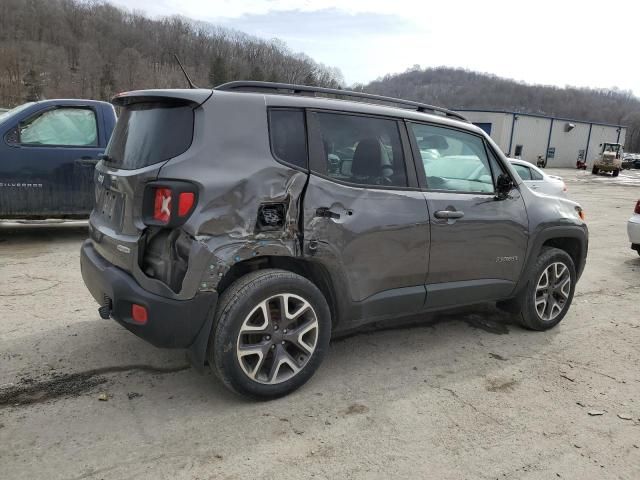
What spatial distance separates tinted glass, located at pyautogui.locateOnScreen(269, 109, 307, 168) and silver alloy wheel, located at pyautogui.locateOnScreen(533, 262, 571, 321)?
2.64 meters

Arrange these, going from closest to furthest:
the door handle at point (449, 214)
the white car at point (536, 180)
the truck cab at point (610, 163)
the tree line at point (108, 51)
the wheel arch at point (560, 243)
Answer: the door handle at point (449, 214) → the wheel arch at point (560, 243) → the white car at point (536, 180) → the truck cab at point (610, 163) → the tree line at point (108, 51)

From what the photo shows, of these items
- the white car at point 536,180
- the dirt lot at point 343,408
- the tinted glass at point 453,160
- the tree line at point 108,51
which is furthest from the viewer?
the tree line at point 108,51

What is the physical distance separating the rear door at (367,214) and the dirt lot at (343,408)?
651 millimetres

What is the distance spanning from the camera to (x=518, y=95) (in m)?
134

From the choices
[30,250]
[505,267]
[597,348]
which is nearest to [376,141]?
[505,267]

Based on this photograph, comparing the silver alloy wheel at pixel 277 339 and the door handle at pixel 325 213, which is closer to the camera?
the silver alloy wheel at pixel 277 339

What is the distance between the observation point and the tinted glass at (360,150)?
131 inches

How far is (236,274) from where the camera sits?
3133mm

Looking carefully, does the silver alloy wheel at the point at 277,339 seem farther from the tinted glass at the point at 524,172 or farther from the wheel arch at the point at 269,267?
the tinted glass at the point at 524,172

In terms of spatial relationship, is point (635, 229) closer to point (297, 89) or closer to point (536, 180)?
point (536, 180)

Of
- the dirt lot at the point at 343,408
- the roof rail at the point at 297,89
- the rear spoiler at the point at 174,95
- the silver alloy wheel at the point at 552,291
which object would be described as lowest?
the dirt lot at the point at 343,408

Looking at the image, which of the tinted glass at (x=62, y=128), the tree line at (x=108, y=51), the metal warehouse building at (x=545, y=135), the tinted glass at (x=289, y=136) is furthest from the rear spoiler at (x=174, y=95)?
the tree line at (x=108, y=51)

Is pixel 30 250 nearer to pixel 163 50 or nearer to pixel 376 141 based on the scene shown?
pixel 376 141

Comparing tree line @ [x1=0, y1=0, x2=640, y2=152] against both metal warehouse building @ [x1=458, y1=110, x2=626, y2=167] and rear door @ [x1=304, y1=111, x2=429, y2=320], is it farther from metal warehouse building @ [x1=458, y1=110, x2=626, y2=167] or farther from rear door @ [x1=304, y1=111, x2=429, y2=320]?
rear door @ [x1=304, y1=111, x2=429, y2=320]
